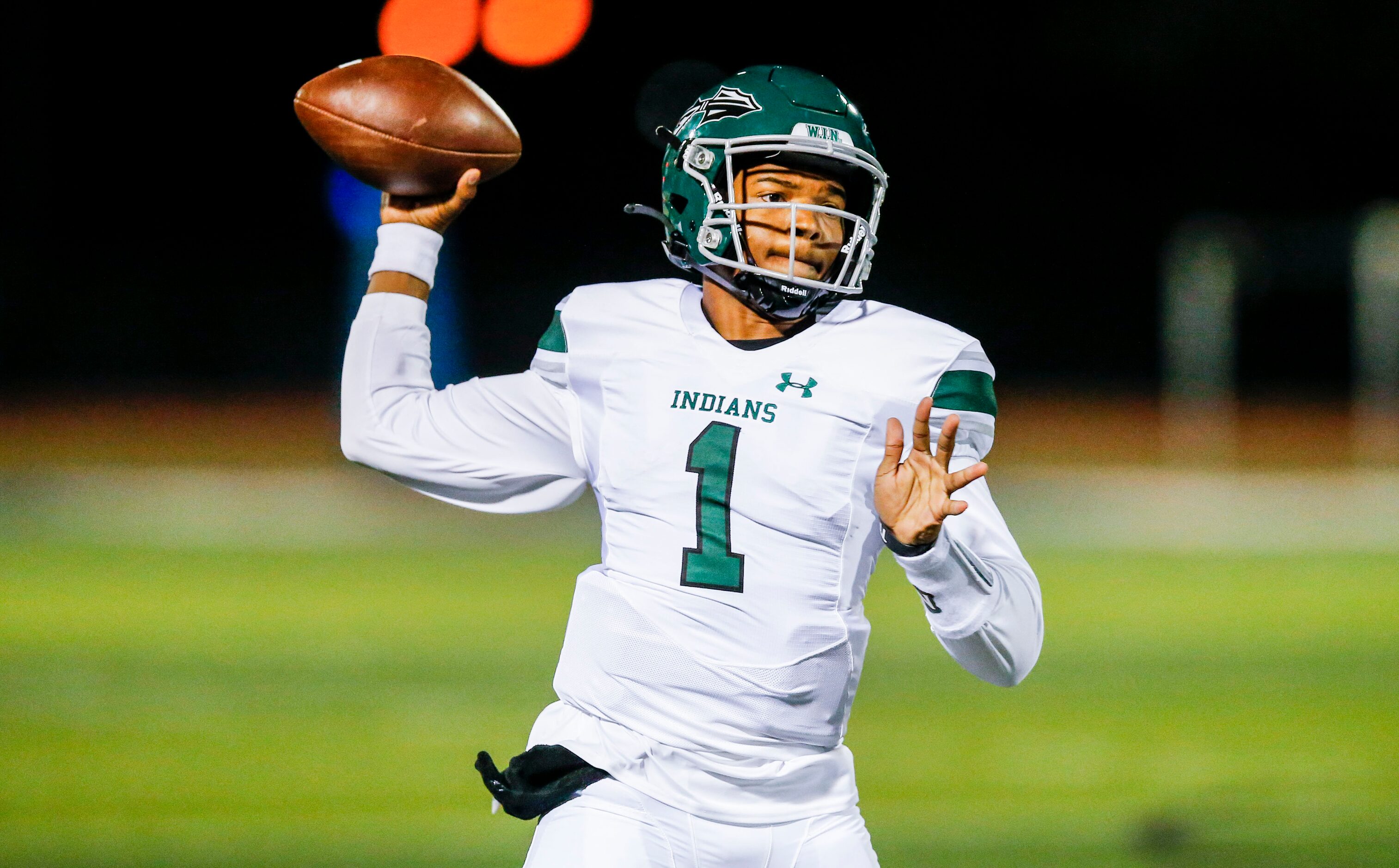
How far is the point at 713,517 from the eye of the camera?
234 cm

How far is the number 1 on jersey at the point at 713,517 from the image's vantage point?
7.59 feet

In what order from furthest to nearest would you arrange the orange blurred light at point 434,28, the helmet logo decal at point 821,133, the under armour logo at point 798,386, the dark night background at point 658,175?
the dark night background at point 658,175 < the orange blurred light at point 434,28 < the helmet logo decal at point 821,133 < the under armour logo at point 798,386

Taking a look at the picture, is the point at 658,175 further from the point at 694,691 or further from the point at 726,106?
the point at 694,691

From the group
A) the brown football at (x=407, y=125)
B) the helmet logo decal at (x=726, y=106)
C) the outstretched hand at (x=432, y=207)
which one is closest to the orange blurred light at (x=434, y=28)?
the brown football at (x=407, y=125)

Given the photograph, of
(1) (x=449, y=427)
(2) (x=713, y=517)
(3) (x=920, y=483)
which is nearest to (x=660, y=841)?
(2) (x=713, y=517)

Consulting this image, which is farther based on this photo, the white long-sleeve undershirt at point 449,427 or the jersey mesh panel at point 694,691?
the white long-sleeve undershirt at point 449,427

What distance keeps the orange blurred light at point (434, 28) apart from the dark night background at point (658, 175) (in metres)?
0.89

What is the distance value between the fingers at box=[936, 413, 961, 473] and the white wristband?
93 centimetres

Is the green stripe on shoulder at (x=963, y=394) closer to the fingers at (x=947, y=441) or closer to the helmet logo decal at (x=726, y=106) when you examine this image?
the fingers at (x=947, y=441)

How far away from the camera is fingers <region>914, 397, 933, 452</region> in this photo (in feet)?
7.11

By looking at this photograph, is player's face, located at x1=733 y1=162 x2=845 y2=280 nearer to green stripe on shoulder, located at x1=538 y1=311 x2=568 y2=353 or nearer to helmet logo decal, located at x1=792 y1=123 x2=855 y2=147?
helmet logo decal, located at x1=792 y1=123 x2=855 y2=147

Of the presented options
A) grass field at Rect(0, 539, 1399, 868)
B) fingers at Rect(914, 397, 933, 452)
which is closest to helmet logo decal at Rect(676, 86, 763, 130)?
fingers at Rect(914, 397, 933, 452)

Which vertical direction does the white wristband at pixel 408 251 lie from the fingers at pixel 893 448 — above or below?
above

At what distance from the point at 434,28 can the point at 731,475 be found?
56.9 feet
